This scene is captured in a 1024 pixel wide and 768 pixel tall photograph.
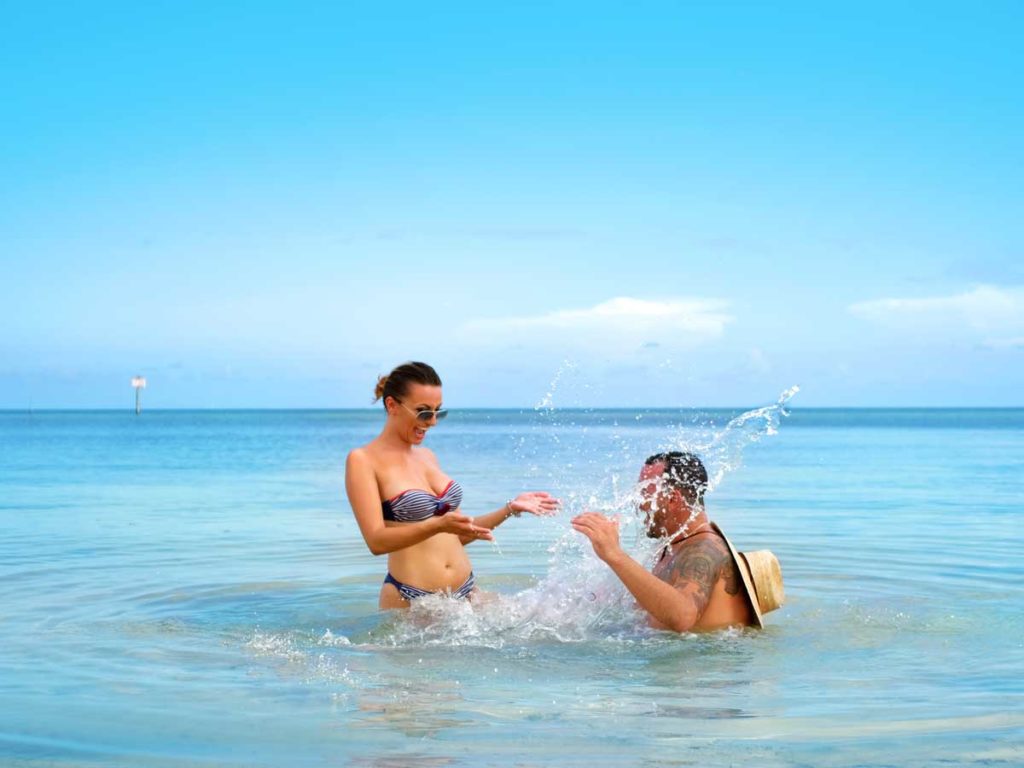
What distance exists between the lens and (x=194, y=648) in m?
8.00

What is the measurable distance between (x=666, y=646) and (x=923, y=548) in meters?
7.61

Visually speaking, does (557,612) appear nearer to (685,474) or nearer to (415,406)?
(685,474)

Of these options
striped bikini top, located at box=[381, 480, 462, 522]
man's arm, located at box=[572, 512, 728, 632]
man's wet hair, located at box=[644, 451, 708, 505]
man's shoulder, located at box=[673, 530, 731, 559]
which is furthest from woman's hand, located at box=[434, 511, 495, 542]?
man's shoulder, located at box=[673, 530, 731, 559]

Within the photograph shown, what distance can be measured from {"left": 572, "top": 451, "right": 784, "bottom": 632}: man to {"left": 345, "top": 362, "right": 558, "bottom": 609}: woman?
2.37 ft

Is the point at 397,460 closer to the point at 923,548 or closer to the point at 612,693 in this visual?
the point at 612,693

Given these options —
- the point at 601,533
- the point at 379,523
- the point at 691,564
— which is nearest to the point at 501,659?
the point at 601,533

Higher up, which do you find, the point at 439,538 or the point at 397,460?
the point at 397,460

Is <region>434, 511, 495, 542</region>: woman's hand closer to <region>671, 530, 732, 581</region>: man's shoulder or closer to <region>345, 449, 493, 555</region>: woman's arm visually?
<region>345, 449, 493, 555</region>: woman's arm

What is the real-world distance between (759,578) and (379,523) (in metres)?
2.69

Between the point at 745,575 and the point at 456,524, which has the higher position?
the point at 456,524

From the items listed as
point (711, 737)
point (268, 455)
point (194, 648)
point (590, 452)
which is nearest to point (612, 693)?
point (711, 737)

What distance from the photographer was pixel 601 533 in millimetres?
7461

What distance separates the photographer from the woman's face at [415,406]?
26.5 ft

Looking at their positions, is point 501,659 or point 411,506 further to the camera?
point 411,506
